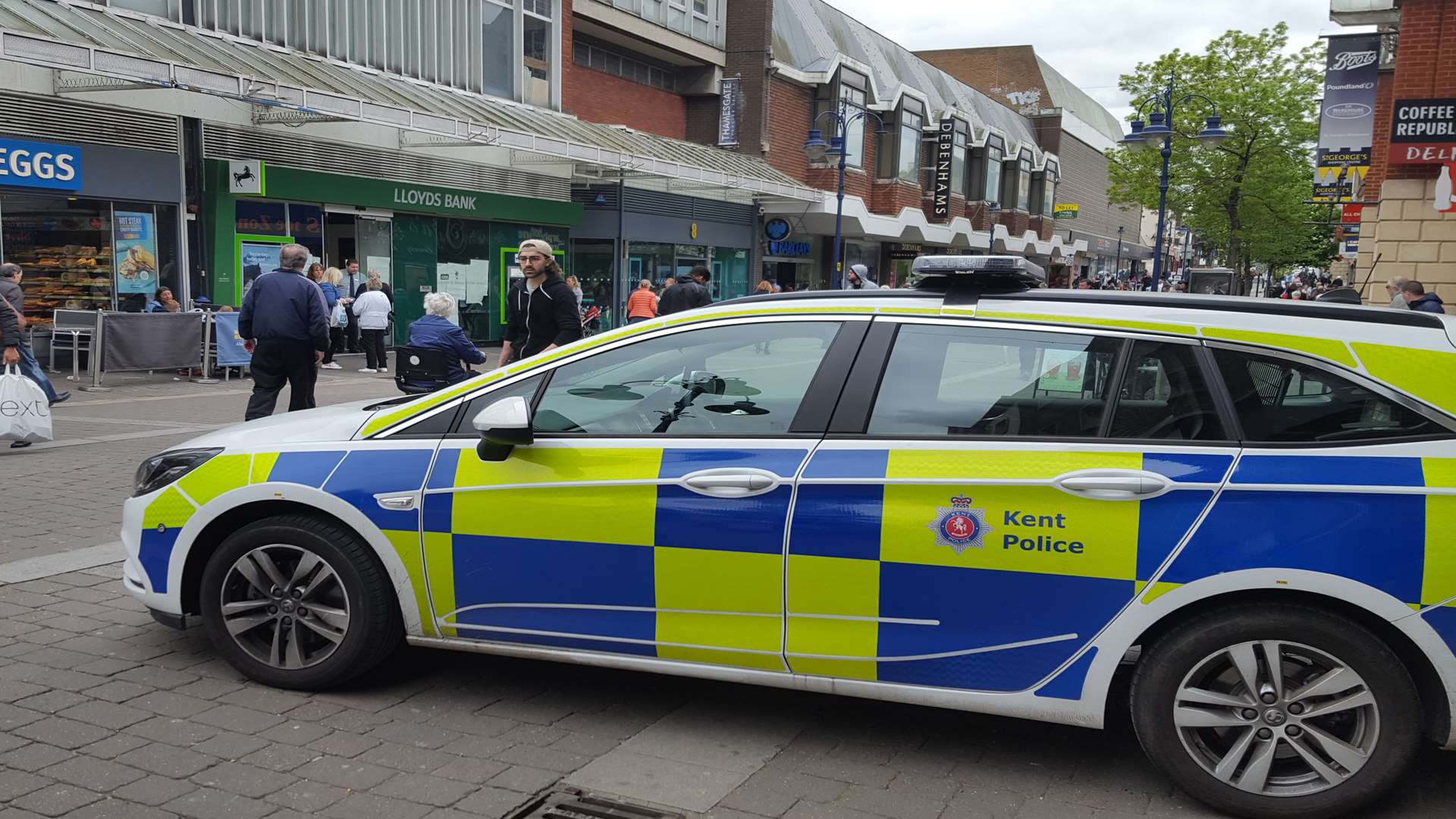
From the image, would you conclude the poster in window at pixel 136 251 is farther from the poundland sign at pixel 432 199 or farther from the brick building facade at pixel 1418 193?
the brick building facade at pixel 1418 193

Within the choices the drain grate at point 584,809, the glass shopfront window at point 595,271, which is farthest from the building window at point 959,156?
the drain grate at point 584,809

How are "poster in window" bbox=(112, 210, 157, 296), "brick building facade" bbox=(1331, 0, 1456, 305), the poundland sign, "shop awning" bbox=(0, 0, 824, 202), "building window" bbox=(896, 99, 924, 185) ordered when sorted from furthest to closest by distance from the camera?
"building window" bbox=(896, 99, 924, 185) < the poundland sign < "brick building facade" bbox=(1331, 0, 1456, 305) < "poster in window" bbox=(112, 210, 157, 296) < "shop awning" bbox=(0, 0, 824, 202)

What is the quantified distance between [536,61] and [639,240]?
4942mm

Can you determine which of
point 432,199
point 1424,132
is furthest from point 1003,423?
point 432,199

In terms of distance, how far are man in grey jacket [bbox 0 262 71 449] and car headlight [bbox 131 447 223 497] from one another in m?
6.03

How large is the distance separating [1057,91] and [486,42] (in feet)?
169

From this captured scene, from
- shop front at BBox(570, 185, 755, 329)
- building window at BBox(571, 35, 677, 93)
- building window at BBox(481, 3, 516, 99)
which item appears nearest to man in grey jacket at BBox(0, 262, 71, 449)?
building window at BBox(481, 3, 516, 99)

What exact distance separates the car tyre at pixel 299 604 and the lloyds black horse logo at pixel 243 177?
14.4 m

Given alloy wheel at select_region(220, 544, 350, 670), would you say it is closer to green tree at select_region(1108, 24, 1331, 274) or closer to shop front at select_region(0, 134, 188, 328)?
shop front at select_region(0, 134, 188, 328)

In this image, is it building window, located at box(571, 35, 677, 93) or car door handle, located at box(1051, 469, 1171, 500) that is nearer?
car door handle, located at box(1051, 469, 1171, 500)

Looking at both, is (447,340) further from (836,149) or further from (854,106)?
(854,106)

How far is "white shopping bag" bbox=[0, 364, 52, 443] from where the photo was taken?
8766 millimetres

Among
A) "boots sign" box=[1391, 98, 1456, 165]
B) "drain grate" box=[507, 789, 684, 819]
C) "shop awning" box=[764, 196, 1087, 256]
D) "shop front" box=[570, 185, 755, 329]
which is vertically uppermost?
Answer: "boots sign" box=[1391, 98, 1456, 165]

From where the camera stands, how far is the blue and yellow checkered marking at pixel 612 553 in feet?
11.2
